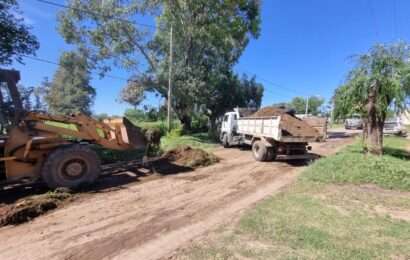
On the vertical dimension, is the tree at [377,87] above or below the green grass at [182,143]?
above

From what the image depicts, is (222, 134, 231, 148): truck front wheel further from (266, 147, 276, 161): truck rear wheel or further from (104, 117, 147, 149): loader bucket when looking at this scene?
(104, 117, 147, 149): loader bucket

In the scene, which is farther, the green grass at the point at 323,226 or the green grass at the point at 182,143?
the green grass at the point at 182,143

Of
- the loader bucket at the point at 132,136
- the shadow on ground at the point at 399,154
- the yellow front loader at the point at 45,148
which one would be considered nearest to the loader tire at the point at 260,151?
the loader bucket at the point at 132,136

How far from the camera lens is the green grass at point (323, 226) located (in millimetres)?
3533

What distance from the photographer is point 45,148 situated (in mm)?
6336

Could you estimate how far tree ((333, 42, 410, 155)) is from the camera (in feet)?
30.0

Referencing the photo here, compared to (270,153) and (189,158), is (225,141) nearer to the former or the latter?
(270,153)

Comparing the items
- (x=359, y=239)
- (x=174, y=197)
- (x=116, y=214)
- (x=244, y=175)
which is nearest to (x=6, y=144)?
(x=116, y=214)

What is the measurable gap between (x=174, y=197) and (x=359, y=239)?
12.4ft

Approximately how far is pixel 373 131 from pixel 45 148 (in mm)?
11338

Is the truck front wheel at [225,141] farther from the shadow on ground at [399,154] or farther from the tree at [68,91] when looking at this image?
the tree at [68,91]

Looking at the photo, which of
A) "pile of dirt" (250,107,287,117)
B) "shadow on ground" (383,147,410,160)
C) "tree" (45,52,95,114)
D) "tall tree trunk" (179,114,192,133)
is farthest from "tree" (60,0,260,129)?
"tree" (45,52,95,114)

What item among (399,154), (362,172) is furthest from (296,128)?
(399,154)

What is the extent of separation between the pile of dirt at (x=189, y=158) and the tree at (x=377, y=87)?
615cm
